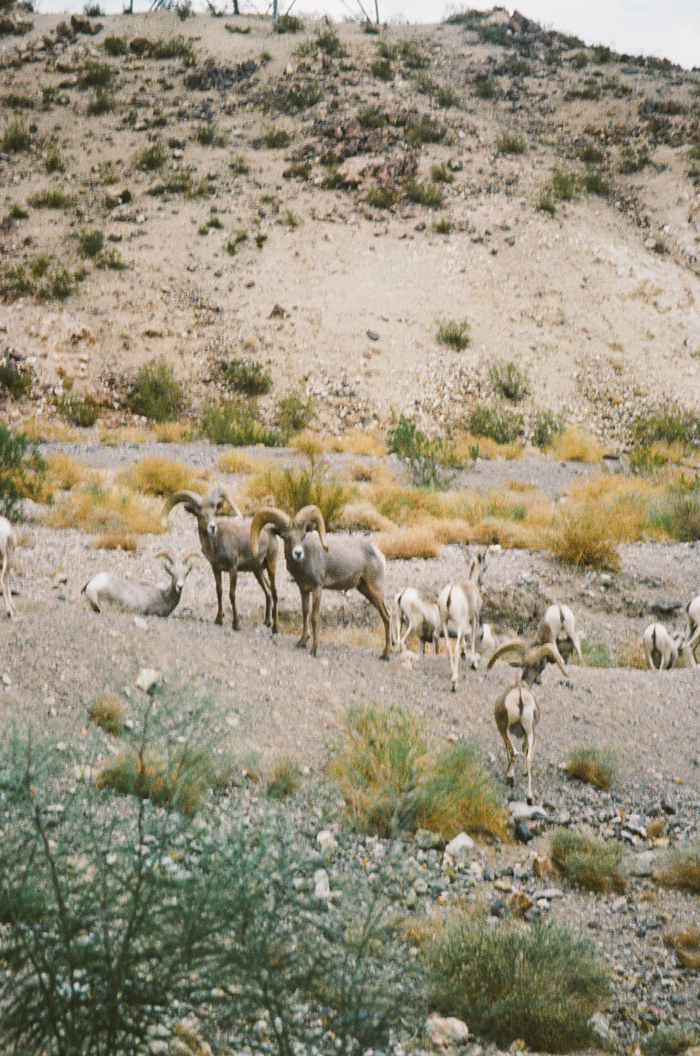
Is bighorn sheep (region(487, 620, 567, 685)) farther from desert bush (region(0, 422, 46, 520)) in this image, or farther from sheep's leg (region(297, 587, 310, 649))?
desert bush (region(0, 422, 46, 520))

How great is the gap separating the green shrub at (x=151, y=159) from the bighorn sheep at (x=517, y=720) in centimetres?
2762

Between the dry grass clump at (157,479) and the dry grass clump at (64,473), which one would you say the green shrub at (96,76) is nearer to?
the dry grass clump at (64,473)

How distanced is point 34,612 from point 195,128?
2864 centimetres

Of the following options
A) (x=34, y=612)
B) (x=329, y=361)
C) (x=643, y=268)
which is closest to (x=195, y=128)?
(x=329, y=361)

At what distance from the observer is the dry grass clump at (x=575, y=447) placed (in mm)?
20203

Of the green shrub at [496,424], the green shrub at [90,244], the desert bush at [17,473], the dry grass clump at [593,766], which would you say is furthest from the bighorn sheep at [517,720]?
the green shrub at [90,244]

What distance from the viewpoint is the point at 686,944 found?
399cm

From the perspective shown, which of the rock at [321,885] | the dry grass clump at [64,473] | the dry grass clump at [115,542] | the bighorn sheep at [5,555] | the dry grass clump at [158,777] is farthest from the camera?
the dry grass clump at [64,473]

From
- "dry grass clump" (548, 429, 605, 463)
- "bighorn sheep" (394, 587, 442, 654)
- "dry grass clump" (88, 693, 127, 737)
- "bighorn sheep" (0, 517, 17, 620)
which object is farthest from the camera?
"dry grass clump" (548, 429, 605, 463)

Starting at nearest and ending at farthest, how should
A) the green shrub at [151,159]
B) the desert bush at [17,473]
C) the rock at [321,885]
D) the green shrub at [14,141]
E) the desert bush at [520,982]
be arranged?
the desert bush at [520,982] → the rock at [321,885] → the desert bush at [17,473] → the green shrub at [151,159] → the green shrub at [14,141]

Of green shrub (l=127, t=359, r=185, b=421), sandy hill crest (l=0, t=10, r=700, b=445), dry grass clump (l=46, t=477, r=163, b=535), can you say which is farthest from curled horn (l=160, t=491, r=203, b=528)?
sandy hill crest (l=0, t=10, r=700, b=445)

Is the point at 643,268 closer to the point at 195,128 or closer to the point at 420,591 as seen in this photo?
the point at 195,128

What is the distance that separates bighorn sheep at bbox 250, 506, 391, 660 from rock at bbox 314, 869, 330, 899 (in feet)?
9.11

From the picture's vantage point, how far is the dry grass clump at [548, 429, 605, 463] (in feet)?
66.3
